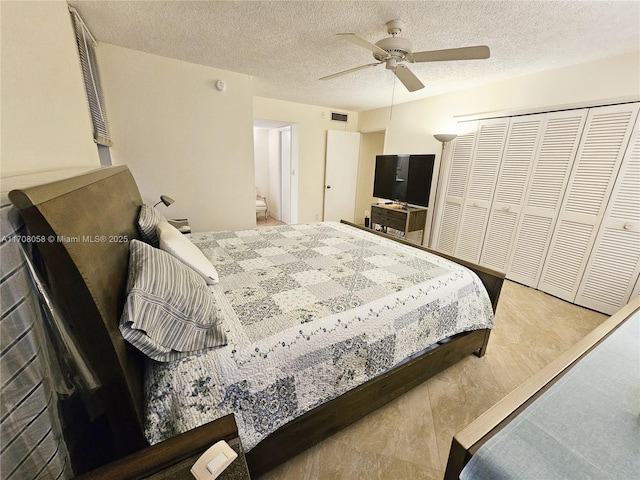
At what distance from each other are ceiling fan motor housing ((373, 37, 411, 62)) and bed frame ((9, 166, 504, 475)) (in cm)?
197

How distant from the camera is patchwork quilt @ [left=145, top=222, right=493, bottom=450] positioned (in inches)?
36.1

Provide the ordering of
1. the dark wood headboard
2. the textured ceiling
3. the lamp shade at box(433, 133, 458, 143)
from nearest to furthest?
1. the dark wood headboard
2. the textured ceiling
3. the lamp shade at box(433, 133, 458, 143)

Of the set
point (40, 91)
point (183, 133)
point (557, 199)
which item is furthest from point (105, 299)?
point (557, 199)

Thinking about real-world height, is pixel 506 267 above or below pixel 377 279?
below

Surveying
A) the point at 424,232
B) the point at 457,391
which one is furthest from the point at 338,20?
the point at 424,232

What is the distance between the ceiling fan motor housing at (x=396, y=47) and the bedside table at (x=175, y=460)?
2.38 m

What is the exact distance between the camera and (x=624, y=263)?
7.75 ft

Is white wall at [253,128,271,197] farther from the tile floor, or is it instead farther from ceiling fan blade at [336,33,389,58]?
the tile floor

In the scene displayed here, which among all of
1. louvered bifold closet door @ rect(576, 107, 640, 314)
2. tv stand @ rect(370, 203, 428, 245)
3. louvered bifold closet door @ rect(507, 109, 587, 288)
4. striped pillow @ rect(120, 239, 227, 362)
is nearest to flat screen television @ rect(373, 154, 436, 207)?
tv stand @ rect(370, 203, 428, 245)

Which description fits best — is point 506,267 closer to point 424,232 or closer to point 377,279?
point 424,232

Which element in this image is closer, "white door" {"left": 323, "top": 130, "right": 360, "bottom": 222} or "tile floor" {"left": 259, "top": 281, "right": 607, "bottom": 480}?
"tile floor" {"left": 259, "top": 281, "right": 607, "bottom": 480}

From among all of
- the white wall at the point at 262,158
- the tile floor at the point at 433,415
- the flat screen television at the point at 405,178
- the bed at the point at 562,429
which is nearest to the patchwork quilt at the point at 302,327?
the tile floor at the point at 433,415

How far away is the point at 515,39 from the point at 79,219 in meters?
3.04

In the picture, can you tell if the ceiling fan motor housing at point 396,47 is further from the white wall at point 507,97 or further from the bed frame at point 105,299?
the bed frame at point 105,299
